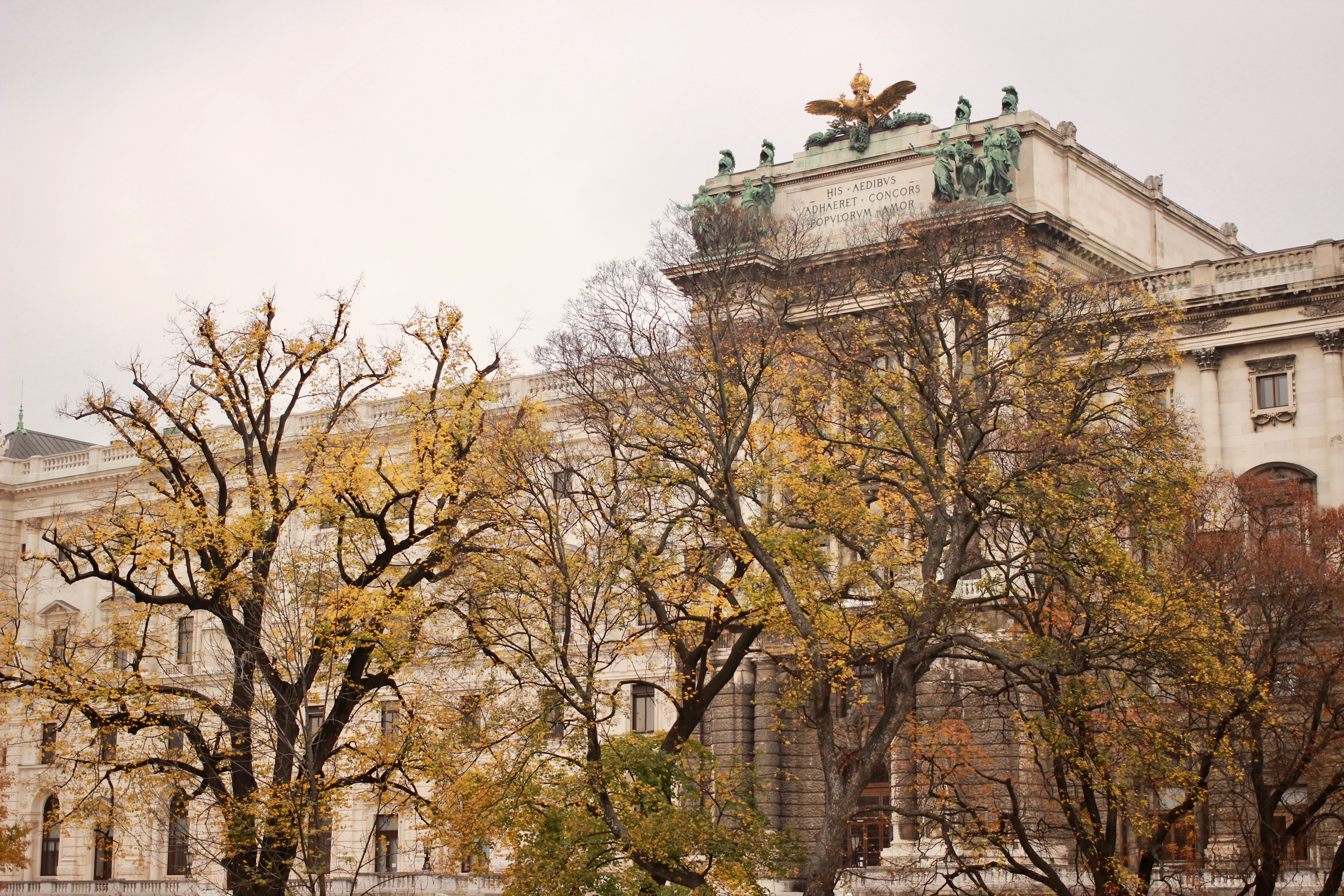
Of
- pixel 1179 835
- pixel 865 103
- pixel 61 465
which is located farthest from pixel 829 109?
pixel 61 465

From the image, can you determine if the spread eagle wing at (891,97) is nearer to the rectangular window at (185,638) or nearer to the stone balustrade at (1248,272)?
the stone balustrade at (1248,272)

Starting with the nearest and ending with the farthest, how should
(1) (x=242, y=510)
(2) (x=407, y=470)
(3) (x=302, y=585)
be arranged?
(3) (x=302, y=585), (2) (x=407, y=470), (1) (x=242, y=510)

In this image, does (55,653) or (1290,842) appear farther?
(55,653)

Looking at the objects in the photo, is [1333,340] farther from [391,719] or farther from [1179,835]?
[391,719]

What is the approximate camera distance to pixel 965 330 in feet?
104

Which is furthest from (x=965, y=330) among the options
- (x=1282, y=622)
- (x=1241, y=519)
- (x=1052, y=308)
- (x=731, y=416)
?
(x=1241, y=519)

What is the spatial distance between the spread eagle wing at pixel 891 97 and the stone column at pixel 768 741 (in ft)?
69.6

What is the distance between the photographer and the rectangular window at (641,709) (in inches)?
2505

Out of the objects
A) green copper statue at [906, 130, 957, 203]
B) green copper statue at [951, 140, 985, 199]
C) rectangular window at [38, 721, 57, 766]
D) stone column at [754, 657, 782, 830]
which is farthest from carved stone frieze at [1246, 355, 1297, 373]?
rectangular window at [38, 721, 57, 766]

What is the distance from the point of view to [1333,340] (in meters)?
51.7

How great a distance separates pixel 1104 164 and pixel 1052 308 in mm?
31482

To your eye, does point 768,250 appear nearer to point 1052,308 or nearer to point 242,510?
point 1052,308

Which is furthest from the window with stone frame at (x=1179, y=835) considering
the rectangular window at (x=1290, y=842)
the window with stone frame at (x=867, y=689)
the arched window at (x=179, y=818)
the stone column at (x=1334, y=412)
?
the arched window at (x=179, y=818)

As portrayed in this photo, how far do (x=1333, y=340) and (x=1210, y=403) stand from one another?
4.16 meters
